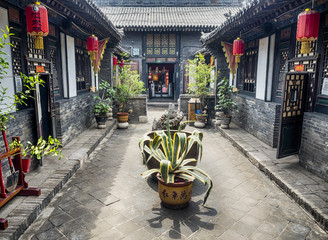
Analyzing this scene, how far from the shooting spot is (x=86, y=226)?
3.16 meters

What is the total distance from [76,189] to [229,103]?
5.87 meters

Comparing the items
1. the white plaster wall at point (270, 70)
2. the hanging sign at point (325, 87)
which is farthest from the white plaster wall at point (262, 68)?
the hanging sign at point (325, 87)

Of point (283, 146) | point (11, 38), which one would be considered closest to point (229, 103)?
point (283, 146)

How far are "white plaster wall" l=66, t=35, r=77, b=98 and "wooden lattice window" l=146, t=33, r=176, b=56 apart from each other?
9.30m

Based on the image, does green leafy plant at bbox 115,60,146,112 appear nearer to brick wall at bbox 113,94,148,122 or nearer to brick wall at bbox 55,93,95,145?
brick wall at bbox 113,94,148,122

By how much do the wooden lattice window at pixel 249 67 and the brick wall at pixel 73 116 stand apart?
5.21 meters

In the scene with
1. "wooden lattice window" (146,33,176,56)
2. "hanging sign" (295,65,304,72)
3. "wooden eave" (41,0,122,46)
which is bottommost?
"hanging sign" (295,65,304,72)

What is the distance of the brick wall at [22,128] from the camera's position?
157 inches

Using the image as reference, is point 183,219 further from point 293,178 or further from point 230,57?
point 230,57

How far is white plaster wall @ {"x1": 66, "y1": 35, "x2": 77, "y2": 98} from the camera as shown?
6622mm

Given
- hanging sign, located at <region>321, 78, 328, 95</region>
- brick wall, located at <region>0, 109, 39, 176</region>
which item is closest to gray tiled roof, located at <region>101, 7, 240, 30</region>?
hanging sign, located at <region>321, 78, 328, 95</region>

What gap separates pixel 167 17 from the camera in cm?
1661

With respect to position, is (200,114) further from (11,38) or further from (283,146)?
(11,38)

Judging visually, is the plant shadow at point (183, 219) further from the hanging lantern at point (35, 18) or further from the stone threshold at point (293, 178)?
the hanging lantern at point (35, 18)
